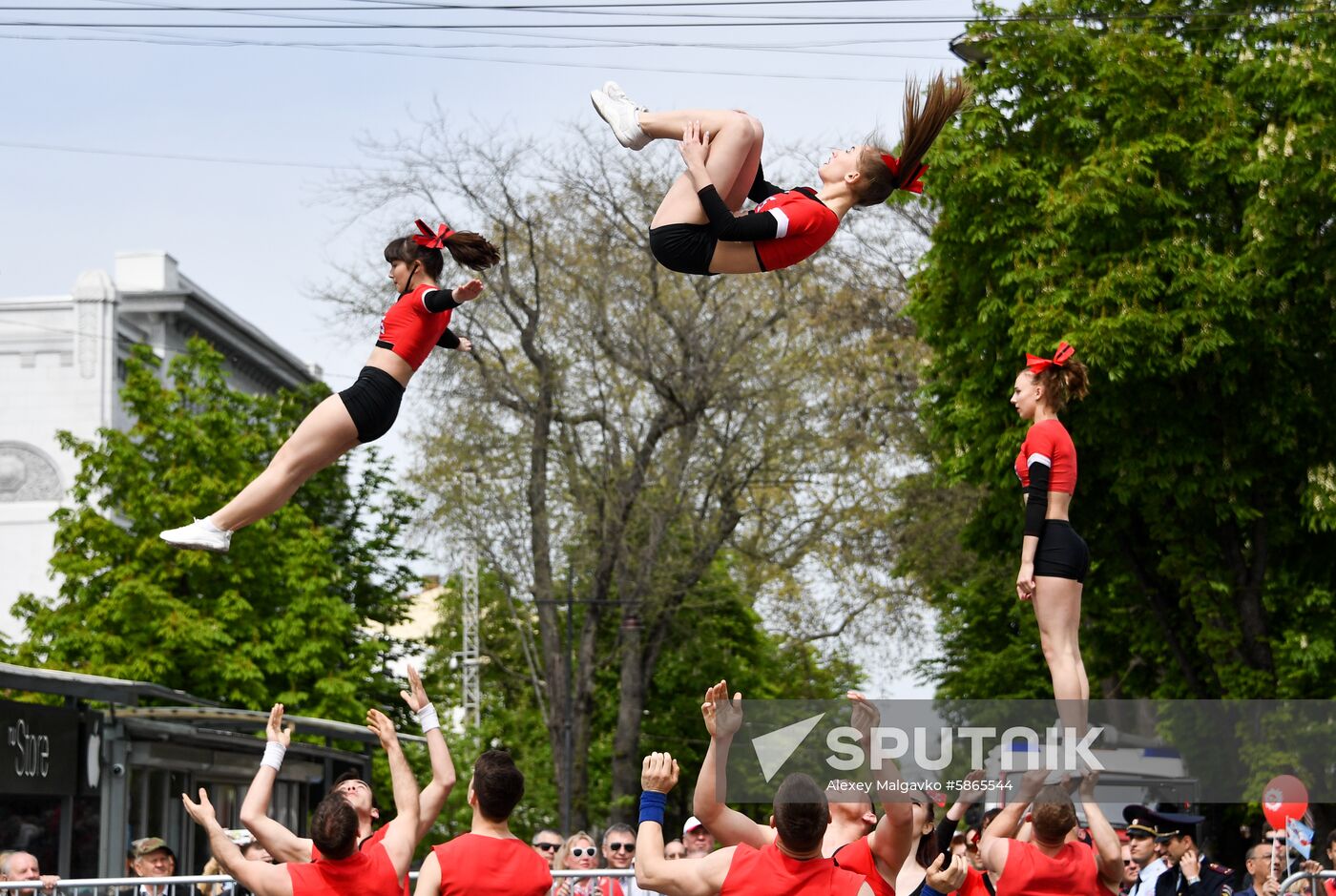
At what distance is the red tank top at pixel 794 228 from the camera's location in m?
8.02

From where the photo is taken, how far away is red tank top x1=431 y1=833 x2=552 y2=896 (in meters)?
7.07

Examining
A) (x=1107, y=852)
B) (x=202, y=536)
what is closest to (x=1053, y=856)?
(x=1107, y=852)

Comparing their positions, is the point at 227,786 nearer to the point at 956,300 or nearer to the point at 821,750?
the point at 956,300

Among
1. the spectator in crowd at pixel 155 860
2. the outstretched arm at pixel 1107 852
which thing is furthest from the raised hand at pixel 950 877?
the spectator in crowd at pixel 155 860

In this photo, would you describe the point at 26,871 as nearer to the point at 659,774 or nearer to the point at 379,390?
the point at 379,390

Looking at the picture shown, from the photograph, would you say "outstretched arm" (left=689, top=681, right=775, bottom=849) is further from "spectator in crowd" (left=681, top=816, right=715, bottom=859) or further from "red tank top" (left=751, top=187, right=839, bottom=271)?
"spectator in crowd" (left=681, top=816, right=715, bottom=859)

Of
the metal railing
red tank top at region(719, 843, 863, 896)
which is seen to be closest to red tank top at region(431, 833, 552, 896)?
red tank top at region(719, 843, 863, 896)

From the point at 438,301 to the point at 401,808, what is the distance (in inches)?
88.9

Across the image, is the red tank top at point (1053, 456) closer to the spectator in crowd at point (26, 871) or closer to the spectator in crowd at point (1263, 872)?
Result: the spectator in crowd at point (1263, 872)

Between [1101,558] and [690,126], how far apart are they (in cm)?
1971

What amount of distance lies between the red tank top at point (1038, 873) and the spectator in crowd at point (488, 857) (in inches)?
79.7

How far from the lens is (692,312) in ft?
108

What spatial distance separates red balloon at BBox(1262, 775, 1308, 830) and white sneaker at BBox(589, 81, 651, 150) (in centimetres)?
781

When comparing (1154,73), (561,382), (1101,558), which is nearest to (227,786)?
(561,382)
